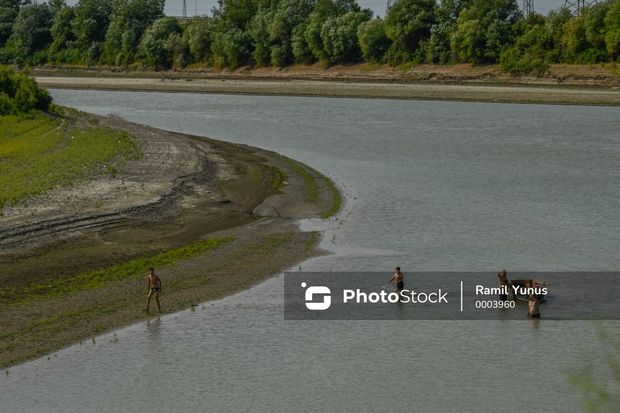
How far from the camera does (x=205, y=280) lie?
1626 inches

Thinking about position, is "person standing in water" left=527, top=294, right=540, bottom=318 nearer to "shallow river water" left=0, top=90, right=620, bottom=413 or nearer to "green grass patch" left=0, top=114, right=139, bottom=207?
"shallow river water" left=0, top=90, right=620, bottom=413

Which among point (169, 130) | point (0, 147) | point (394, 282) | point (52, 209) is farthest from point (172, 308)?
point (169, 130)

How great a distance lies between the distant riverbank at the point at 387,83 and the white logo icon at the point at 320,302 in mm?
81517

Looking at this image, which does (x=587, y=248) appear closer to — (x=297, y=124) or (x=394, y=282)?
(x=394, y=282)

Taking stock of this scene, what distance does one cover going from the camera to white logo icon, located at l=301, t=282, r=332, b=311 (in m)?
38.2

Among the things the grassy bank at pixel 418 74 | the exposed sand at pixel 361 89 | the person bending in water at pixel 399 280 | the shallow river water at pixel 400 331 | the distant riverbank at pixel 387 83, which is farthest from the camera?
the grassy bank at pixel 418 74

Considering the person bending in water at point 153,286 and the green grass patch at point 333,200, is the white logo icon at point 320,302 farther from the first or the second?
the green grass patch at point 333,200

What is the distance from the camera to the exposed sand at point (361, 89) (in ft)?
396

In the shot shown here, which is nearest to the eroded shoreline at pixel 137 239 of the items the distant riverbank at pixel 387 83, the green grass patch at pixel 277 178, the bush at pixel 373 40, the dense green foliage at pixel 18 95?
the green grass patch at pixel 277 178

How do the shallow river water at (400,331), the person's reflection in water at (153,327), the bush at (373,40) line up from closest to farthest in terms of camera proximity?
the shallow river water at (400,331), the person's reflection in water at (153,327), the bush at (373,40)

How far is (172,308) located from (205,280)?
12.5ft

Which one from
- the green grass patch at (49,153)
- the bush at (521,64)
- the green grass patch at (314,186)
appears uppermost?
the bush at (521,64)

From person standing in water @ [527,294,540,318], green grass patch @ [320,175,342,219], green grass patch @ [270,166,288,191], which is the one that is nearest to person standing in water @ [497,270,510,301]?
person standing in water @ [527,294,540,318]

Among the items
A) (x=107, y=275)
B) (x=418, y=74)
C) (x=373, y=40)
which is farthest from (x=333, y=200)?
Answer: (x=373, y=40)
